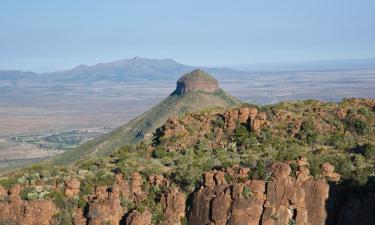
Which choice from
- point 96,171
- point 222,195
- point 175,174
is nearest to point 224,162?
point 175,174

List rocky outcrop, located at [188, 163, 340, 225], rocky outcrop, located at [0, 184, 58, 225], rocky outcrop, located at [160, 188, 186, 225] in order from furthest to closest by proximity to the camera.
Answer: rocky outcrop, located at [0, 184, 58, 225] → rocky outcrop, located at [160, 188, 186, 225] → rocky outcrop, located at [188, 163, 340, 225]

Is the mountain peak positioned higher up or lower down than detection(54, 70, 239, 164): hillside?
higher up

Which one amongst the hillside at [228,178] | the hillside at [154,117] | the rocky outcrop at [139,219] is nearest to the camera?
the hillside at [228,178]

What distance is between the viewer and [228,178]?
28.3 meters

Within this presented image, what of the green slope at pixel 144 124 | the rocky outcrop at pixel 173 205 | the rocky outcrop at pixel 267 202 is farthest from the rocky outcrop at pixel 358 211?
the green slope at pixel 144 124

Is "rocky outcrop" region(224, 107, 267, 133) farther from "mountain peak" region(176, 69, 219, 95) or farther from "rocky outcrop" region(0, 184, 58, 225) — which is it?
"mountain peak" region(176, 69, 219, 95)

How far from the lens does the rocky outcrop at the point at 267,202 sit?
25.6 meters

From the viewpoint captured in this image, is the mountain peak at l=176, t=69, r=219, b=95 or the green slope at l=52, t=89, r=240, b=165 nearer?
the green slope at l=52, t=89, r=240, b=165

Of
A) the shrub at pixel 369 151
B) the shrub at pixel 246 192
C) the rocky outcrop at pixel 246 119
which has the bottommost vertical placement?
the shrub at pixel 246 192

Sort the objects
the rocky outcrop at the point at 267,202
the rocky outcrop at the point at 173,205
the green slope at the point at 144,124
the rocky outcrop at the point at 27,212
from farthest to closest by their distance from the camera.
Result: the green slope at the point at 144,124, the rocky outcrop at the point at 27,212, the rocky outcrop at the point at 173,205, the rocky outcrop at the point at 267,202

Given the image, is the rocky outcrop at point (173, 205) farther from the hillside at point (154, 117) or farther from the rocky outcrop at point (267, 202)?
the hillside at point (154, 117)

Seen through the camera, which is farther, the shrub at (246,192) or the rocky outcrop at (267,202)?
the shrub at (246,192)

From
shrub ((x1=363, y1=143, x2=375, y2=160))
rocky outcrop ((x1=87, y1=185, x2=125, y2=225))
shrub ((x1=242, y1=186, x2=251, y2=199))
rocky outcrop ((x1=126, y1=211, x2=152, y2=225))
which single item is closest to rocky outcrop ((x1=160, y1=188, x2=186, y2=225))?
rocky outcrop ((x1=126, y1=211, x2=152, y2=225))

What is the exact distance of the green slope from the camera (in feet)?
322
